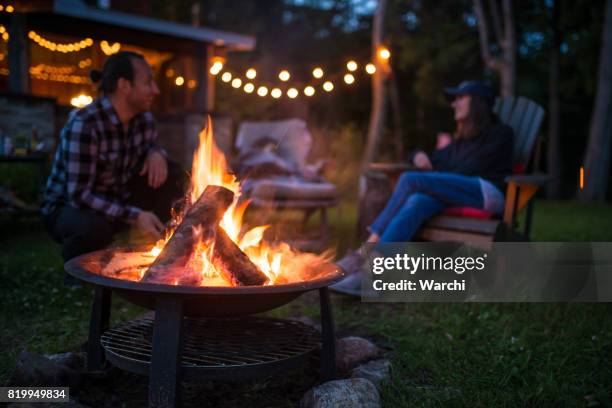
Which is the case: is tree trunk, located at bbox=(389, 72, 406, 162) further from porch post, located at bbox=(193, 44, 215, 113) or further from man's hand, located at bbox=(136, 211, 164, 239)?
man's hand, located at bbox=(136, 211, 164, 239)

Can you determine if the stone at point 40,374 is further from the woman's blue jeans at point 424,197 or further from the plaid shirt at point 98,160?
the woman's blue jeans at point 424,197

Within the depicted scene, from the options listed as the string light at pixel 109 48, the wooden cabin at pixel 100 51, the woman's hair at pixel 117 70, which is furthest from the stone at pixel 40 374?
the string light at pixel 109 48

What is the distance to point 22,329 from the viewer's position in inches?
106

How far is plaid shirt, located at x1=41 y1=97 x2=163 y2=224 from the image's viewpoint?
2.85 m

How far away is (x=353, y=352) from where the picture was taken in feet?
7.84

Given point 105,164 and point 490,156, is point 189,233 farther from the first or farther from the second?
point 490,156

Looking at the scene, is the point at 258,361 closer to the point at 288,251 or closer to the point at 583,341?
the point at 288,251

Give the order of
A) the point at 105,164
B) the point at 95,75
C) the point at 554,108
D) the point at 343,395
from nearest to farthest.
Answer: the point at 343,395, the point at 105,164, the point at 95,75, the point at 554,108

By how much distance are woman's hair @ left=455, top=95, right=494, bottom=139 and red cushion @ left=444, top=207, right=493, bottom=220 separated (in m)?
0.65

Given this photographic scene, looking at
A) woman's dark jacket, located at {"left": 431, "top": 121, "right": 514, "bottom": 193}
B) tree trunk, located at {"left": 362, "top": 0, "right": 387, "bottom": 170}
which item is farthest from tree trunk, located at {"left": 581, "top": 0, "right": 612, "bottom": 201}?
woman's dark jacket, located at {"left": 431, "top": 121, "right": 514, "bottom": 193}

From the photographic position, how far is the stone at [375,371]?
7.11 feet

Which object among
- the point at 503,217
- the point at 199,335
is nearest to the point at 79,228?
the point at 199,335

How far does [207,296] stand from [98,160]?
5.22 ft

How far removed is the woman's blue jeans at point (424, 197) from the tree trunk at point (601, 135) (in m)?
9.15
